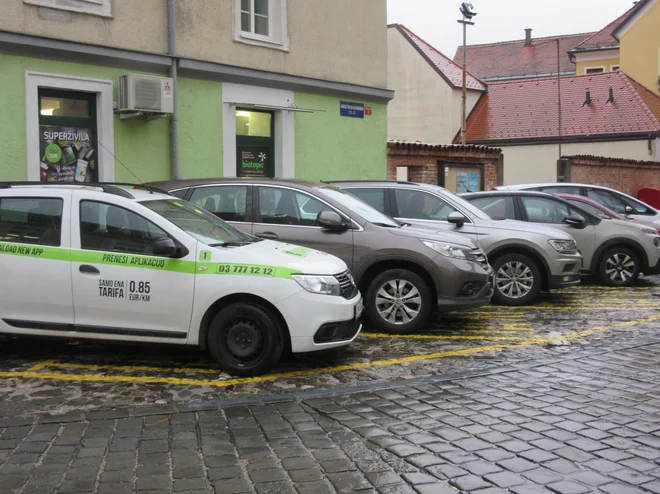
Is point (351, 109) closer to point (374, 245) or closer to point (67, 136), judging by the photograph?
point (67, 136)

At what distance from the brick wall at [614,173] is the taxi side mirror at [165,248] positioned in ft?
68.6

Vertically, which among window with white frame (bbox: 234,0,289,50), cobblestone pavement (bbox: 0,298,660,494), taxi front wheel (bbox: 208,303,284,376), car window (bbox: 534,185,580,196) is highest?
window with white frame (bbox: 234,0,289,50)

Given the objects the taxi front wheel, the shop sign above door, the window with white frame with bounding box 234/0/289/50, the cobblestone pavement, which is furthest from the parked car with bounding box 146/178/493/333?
the shop sign above door

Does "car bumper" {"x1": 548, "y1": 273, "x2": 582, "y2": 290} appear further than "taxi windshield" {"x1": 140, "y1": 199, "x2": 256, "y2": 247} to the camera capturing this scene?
Yes

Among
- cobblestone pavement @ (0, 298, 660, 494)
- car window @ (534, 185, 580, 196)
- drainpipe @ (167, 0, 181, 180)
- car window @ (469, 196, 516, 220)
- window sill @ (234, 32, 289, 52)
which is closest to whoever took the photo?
cobblestone pavement @ (0, 298, 660, 494)

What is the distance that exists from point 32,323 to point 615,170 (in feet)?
83.1

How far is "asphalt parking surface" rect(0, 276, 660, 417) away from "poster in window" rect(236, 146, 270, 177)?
21.7 feet

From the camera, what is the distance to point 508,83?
42.3 m

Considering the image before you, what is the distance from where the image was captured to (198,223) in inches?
293

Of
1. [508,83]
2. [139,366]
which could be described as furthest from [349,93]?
[508,83]

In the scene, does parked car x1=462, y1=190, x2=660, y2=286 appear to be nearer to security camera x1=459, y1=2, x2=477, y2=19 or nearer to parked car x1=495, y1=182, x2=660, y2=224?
parked car x1=495, y1=182, x2=660, y2=224

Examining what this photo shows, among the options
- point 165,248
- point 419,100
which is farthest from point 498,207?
point 419,100

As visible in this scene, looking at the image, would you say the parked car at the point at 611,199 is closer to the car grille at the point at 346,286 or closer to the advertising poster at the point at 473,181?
the advertising poster at the point at 473,181

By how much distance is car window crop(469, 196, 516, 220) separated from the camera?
1260cm
